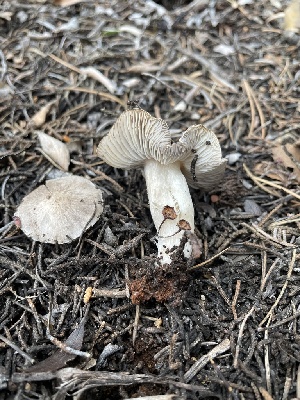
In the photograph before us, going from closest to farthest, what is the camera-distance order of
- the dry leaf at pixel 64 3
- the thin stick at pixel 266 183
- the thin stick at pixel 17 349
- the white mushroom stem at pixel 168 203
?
the thin stick at pixel 17 349
the white mushroom stem at pixel 168 203
the thin stick at pixel 266 183
the dry leaf at pixel 64 3

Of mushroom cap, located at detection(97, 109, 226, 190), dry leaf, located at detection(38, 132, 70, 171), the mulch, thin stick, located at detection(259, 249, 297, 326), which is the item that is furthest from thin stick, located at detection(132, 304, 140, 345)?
dry leaf, located at detection(38, 132, 70, 171)

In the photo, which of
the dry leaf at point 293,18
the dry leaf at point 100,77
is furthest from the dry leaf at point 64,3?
the dry leaf at point 293,18

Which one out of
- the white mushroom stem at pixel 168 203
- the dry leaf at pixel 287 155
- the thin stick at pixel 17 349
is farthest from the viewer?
the dry leaf at pixel 287 155

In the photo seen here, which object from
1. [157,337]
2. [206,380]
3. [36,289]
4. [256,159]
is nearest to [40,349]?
[36,289]

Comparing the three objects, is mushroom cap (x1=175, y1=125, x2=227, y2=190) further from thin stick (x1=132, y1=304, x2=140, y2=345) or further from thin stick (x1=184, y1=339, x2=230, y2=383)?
thin stick (x1=184, y1=339, x2=230, y2=383)

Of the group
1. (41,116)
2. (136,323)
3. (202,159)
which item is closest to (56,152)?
(41,116)

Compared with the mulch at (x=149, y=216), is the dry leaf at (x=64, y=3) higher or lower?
higher

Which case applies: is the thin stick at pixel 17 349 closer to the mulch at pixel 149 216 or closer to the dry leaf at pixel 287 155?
the mulch at pixel 149 216

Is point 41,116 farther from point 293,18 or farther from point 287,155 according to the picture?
point 293,18
